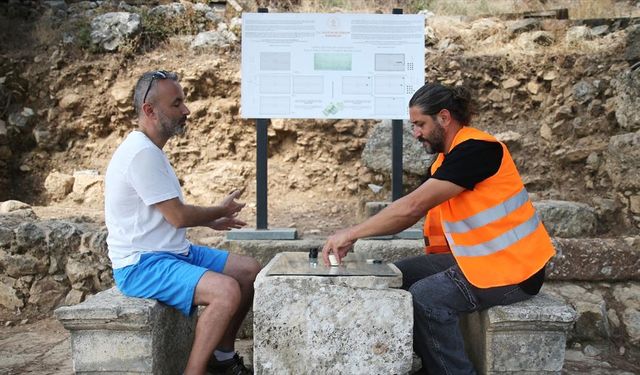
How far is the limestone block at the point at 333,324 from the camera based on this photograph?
262 cm

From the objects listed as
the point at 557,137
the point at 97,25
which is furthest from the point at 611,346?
the point at 97,25

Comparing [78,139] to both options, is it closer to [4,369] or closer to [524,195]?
[4,369]

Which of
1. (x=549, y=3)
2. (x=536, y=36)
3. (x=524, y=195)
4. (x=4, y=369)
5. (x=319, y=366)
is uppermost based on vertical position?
(x=549, y=3)

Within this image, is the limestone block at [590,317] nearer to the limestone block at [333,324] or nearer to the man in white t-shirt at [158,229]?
the limestone block at [333,324]

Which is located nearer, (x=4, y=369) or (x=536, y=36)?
(x=4, y=369)

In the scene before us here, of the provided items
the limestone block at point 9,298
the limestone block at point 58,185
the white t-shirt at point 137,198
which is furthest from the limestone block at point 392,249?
the limestone block at point 58,185

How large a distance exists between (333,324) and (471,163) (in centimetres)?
93

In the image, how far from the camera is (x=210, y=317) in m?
2.75

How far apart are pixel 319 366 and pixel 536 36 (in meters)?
6.31

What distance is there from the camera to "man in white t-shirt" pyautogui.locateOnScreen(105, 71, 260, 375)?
9.06ft

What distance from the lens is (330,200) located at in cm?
652

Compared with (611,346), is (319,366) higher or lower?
higher

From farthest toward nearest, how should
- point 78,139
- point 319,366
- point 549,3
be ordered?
1. point 549,3
2. point 78,139
3. point 319,366

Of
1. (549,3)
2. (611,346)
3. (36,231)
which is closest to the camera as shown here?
(611,346)
